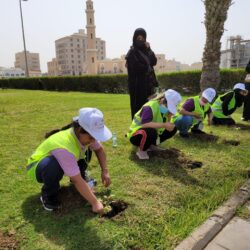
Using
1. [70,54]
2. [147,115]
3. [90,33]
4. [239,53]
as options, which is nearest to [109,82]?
[239,53]

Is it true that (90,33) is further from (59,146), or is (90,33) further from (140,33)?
(59,146)

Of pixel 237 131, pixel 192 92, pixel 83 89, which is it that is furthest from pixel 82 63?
pixel 237 131

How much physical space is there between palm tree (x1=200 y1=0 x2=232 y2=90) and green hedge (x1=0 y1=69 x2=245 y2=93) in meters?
6.56

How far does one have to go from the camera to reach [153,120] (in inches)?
158

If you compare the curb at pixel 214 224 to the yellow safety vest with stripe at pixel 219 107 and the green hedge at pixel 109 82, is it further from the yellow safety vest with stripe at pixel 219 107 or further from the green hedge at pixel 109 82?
the green hedge at pixel 109 82

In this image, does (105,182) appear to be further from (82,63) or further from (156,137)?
(82,63)

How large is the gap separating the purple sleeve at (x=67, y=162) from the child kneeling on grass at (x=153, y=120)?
1630mm

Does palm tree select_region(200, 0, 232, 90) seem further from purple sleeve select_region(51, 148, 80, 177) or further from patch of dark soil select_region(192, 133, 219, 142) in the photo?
purple sleeve select_region(51, 148, 80, 177)

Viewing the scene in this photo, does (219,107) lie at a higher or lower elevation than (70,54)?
→ lower

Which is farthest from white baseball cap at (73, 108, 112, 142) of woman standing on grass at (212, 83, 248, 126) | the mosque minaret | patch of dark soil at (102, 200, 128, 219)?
the mosque minaret

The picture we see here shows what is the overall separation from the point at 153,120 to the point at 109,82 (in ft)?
55.8

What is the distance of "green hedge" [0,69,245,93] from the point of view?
1509 centimetres

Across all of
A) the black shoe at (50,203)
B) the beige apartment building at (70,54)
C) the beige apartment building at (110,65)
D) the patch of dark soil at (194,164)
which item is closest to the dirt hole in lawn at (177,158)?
the patch of dark soil at (194,164)

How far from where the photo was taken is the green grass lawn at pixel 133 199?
2.33 m
